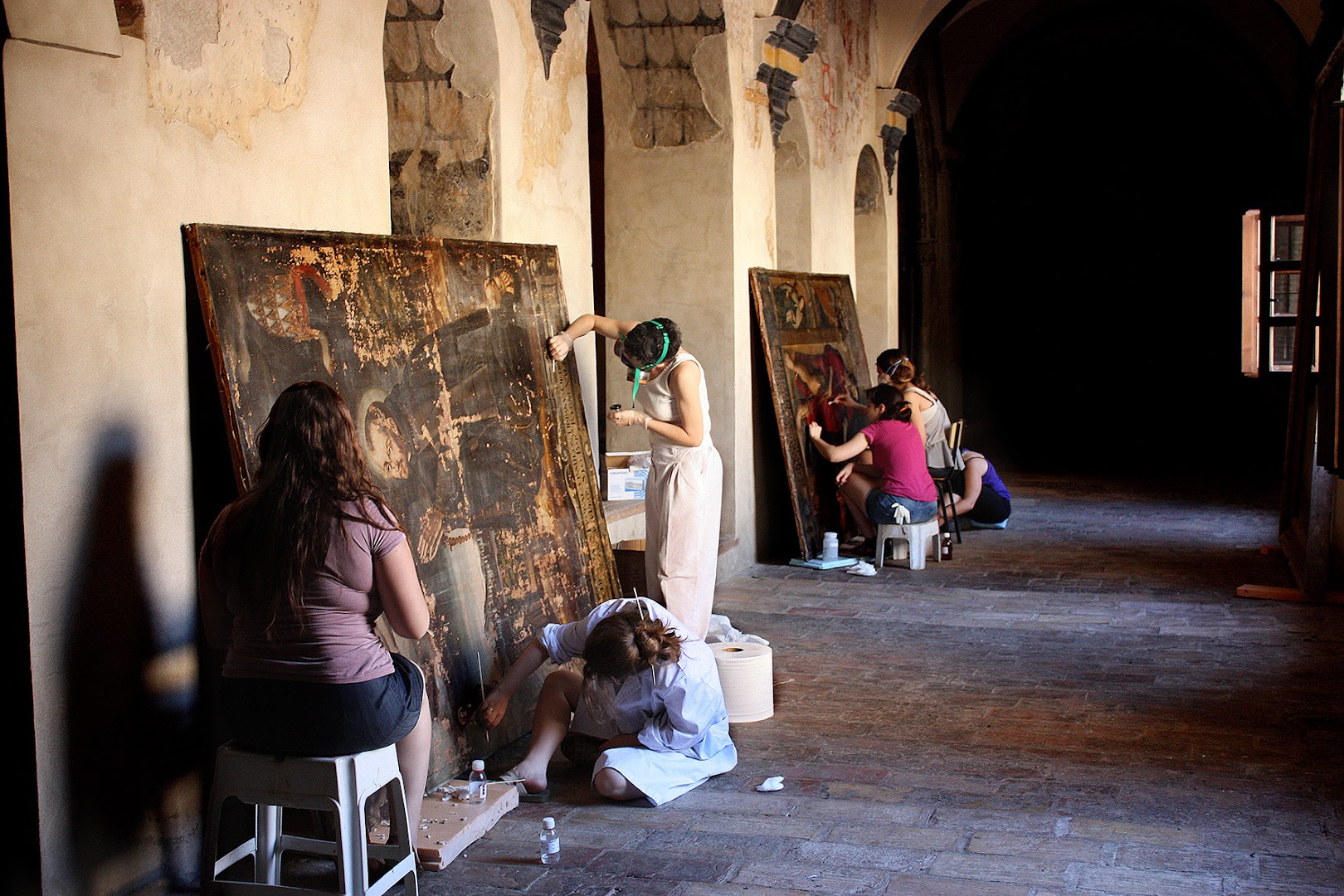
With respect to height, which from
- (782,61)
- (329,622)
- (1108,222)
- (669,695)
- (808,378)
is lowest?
(669,695)

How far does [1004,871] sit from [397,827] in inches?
66.7

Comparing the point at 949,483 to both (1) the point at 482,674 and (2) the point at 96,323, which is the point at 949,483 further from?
(2) the point at 96,323

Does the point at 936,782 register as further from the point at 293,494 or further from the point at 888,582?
the point at 888,582

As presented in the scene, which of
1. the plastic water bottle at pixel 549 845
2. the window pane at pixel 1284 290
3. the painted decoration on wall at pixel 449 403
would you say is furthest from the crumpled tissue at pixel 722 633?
the window pane at pixel 1284 290

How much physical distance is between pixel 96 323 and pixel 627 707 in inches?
81.6

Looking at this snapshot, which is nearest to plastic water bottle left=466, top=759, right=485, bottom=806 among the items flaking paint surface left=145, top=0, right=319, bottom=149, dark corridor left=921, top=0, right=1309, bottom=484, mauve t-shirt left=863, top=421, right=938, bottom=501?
flaking paint surface left=145, top=0, right=319, bottom=149

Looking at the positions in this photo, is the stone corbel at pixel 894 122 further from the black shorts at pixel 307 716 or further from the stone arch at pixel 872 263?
the black shorts at pixel 307 716

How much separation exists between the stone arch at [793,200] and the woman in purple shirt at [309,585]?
7287mm

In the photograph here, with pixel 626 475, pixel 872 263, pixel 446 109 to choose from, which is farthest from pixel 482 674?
pixel 872 263

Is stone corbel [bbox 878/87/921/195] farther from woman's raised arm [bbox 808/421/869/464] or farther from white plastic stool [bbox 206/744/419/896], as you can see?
white plastic stool [bbox 206/744/419/896]

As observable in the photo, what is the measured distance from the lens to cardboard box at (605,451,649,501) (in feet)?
22.6

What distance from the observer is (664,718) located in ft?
14.5

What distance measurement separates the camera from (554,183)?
21.0 ft

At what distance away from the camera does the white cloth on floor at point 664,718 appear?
4297mm
